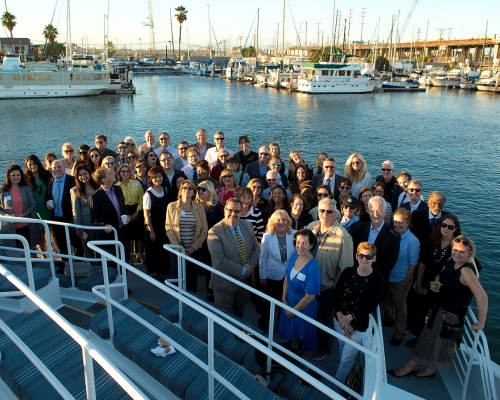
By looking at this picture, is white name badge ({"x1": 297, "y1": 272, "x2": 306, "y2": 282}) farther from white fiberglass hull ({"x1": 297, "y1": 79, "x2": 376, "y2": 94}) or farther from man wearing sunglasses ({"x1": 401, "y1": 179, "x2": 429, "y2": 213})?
white fiberglass hull ({"x1": 297, "y1": 79, "x2": 376, "y2": 94})

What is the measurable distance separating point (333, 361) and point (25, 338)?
3357 millimetres

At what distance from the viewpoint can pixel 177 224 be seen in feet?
17.7

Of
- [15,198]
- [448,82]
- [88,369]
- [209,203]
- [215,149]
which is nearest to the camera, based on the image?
[88,369]

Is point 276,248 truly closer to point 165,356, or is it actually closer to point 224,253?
point 224,253

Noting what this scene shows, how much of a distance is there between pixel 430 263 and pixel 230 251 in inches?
Answer: 102

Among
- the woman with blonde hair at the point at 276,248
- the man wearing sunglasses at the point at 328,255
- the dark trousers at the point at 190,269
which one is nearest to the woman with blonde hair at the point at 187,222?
the dark trousers at the point at 190,269

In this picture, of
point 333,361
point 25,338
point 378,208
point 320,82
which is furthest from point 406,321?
point 320,82

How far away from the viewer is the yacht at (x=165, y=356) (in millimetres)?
2992

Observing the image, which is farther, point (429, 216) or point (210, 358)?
point (429, 216)

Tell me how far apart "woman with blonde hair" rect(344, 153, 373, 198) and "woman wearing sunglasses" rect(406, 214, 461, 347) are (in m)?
2.03

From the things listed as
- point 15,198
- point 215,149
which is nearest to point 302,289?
point 15,198

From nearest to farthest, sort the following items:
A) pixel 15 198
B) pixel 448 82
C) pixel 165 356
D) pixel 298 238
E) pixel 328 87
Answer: pixel 165 356 < pixel 298 238 < pixel 15 198 < pixel 328 87 < pixel 448 82

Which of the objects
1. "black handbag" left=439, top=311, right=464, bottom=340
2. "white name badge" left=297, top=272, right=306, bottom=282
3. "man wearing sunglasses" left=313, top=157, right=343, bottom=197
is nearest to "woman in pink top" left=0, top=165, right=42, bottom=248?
"white name badge" left=297, top=272, right=306, bottom=282

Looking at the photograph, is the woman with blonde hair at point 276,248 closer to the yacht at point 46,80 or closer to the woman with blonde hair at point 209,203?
the woman with blonde hair at point 209,203
